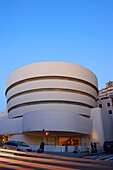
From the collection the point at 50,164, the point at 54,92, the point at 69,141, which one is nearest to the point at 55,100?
the point at 54,92

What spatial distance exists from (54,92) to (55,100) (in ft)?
6.38

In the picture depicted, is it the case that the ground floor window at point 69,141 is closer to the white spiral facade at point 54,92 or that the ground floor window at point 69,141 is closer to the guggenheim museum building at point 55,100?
the guggenheim museum building at point 55,100

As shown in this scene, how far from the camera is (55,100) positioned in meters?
46.3

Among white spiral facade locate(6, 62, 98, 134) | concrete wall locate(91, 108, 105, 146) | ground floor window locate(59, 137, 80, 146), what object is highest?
white spiral facade locate(6, 62, 98, 134)

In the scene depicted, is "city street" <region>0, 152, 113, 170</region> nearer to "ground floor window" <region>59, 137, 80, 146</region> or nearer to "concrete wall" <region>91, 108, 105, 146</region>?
"concrete wall" <region>91, 108, 105, 146</region>

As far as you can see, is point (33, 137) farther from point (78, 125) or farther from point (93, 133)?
point (93, 133)

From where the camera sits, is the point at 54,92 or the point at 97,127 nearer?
the point at 54,92

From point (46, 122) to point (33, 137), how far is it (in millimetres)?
9115

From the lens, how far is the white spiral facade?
46125 millimetres

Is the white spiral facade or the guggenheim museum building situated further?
the white spiral facade

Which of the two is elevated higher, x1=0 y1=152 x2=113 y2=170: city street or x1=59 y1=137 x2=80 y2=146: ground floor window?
x1=59 y1=137 x2=80 y2=146: ground floor window

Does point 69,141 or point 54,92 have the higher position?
point 54,92

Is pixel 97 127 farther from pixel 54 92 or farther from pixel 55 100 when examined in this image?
pixel 54 92

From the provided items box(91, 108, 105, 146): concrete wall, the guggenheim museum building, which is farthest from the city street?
box(91, 108, 105, 146): concrete wall
